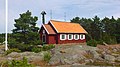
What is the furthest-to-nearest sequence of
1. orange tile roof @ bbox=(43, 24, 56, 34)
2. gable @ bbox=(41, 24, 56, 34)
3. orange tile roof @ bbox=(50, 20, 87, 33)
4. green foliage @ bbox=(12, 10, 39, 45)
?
1. orange tile roof @ bbox=(50, 20, 87, 33)
2. orange tile roof @ bbox=(43, 24, 56, 34)
3. gable @ bbox=(41, 24, 56, 34)
4. green foliage @ bbox=(12, 10, 39, 45)

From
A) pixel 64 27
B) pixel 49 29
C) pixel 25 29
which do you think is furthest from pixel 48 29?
pixel 25 29

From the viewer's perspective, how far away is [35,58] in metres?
23.1

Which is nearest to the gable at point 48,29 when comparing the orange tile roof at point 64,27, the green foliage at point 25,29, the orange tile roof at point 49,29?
the orange tile roof at point 49,29

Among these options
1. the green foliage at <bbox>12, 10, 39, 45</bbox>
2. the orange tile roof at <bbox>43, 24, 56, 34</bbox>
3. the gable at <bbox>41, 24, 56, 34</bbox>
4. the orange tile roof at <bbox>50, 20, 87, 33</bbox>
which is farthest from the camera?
the orange tile roof at <bbox>50, 20, 87, 33</bbox>

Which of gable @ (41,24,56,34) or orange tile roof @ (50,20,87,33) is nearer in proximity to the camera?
gable @ (41,24,56,34)

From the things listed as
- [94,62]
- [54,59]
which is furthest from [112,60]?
[54,59]

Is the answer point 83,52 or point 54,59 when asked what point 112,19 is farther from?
point 54,59

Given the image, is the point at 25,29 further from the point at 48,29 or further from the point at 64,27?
the point at 64,27

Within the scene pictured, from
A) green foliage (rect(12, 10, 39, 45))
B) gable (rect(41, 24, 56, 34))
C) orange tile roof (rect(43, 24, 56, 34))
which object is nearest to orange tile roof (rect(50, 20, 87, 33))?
orange tile roof (rect(43, 24, 56, 34))

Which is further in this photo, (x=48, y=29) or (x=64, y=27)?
(x=64, y=27)

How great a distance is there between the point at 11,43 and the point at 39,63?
10.9 metres

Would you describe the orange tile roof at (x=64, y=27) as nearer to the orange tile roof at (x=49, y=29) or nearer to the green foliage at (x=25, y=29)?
the orange tile roof at (x=49, y=29)

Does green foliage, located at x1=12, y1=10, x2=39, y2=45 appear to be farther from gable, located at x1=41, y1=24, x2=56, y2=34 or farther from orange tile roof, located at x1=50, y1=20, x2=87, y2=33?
orange tile roof, located at x1=50, y1=20, x2=87, y2=33

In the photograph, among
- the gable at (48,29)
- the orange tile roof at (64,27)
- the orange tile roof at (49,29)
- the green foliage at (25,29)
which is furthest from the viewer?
the orange tile roof at (64,27)
